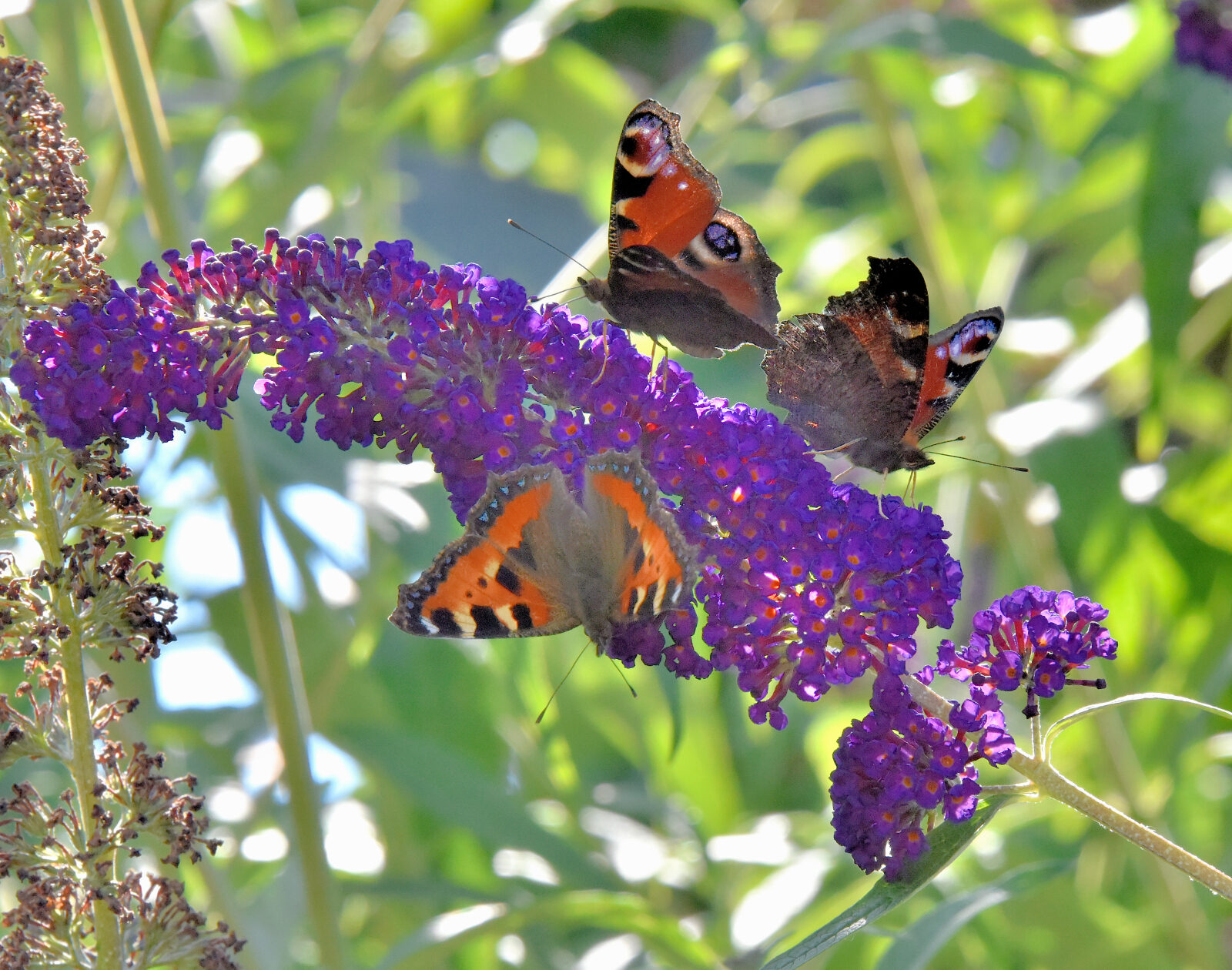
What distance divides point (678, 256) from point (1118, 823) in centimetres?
96

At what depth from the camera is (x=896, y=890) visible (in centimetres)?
123

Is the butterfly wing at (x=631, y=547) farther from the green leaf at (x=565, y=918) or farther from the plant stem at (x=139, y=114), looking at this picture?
the plant stem at (x=139, y=114)

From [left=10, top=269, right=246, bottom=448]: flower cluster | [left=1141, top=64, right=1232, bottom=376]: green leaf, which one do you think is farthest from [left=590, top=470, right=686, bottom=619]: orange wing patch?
[left=1141, top=64, right=1232, bottom=376]: green leaf

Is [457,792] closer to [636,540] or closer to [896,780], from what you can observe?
[636,540]

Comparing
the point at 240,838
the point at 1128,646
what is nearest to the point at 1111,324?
the point at 1128,646

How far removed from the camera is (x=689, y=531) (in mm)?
1423

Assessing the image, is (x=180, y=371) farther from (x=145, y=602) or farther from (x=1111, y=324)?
(x=1111, y=324)

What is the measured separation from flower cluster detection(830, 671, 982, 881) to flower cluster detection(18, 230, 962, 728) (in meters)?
0.06

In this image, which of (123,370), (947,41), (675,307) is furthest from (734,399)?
(123,370)

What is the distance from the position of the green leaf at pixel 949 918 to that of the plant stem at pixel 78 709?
0.87 m

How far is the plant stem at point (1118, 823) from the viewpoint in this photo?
1228mm

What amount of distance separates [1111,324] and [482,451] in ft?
6.31

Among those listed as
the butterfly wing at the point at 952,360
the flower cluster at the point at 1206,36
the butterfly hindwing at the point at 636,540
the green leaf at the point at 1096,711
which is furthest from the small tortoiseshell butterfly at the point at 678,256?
the flower cluster at the point at 1206,36

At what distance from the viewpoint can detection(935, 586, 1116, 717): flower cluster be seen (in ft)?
4.35
